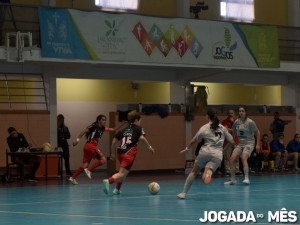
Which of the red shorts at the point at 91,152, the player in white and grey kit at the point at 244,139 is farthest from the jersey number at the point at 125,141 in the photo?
the player in white and grey kit at the point at 244,139

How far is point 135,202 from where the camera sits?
1955 cm

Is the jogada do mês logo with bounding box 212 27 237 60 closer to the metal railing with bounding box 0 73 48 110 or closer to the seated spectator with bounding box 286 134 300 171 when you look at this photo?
the seated spectator with bounding box 286 134 300 171

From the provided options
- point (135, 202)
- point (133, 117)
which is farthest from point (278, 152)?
point (135, 202)

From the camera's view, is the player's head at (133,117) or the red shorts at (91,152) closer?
the player's head at (133,117)

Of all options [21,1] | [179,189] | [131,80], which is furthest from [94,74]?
[179,189]

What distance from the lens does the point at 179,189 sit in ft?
80.0

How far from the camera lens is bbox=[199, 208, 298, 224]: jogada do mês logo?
1466 cm

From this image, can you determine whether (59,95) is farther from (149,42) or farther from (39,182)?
(39,182)

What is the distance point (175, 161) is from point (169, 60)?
5.09 m

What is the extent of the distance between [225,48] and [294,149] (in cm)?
→ 554

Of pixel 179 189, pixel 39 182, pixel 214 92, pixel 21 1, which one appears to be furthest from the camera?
pixel 214 92

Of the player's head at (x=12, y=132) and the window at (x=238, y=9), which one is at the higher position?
the window at (x=238, y=9)

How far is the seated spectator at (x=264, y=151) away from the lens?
35.8 meters

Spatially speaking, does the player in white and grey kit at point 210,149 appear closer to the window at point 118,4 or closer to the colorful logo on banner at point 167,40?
the colorful logo on banner at point 167,40
